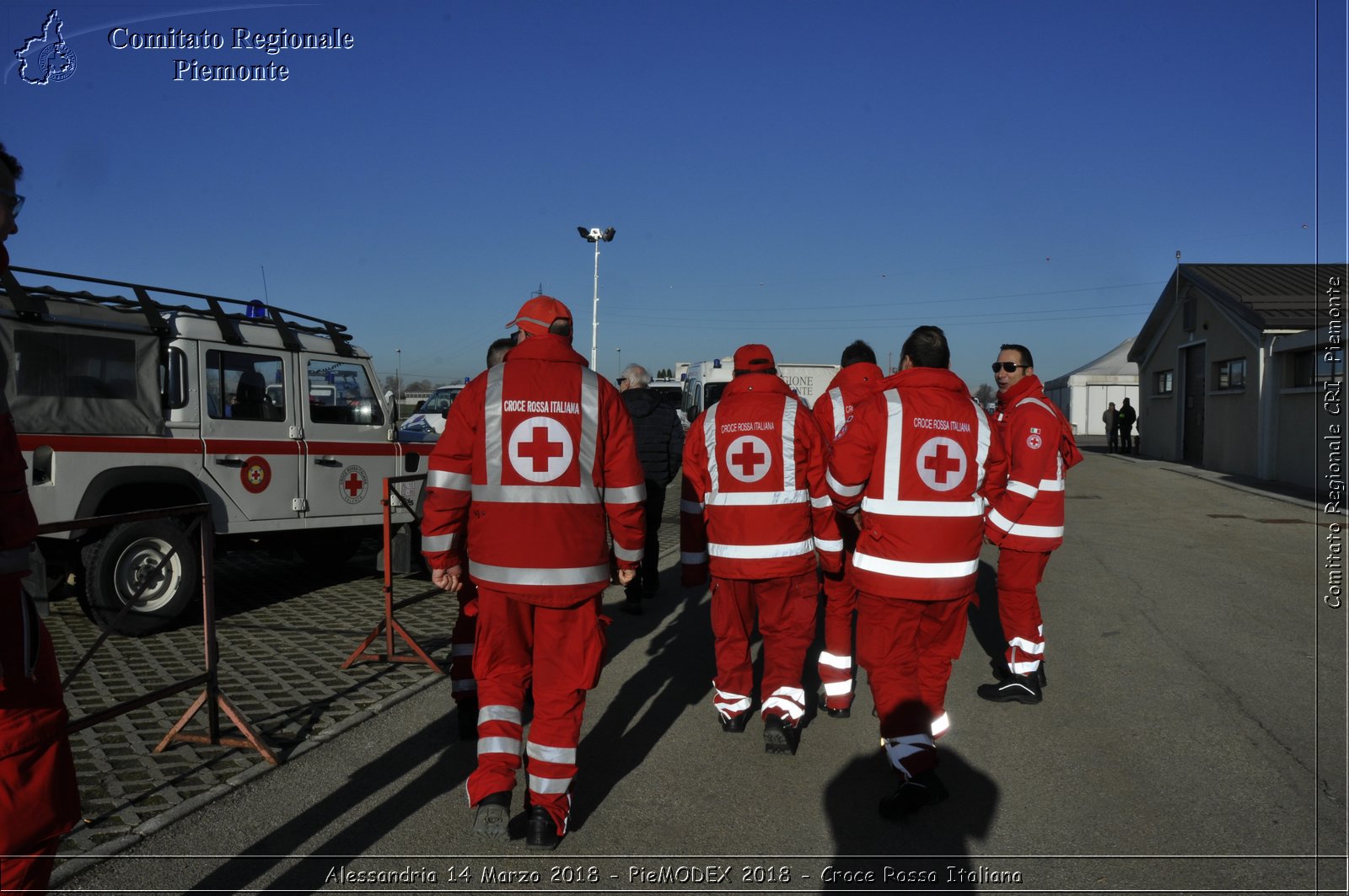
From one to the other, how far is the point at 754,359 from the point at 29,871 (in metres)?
3.91

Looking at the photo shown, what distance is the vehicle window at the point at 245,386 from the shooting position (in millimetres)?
8250

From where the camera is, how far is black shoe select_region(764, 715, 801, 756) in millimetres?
5023

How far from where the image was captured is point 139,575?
7.68 meters

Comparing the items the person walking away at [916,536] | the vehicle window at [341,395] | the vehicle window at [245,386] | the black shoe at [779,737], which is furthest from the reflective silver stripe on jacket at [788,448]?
the vehicle window at [341,395]

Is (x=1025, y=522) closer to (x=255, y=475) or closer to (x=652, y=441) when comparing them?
Result: (x=652, y=441)

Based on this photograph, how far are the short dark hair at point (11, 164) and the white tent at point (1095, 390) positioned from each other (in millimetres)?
49261

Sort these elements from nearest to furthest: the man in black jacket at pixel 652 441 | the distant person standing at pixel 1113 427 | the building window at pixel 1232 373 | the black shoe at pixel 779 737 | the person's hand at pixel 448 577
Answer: the person's hand at pixel 448 577, the black shoe at pixel 779 737, the man in black jacket at pixel 652 441, the building window at pixel 1232 373, the distant person standing at pixel 1113 427

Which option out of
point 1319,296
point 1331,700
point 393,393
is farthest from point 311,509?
point 1319,296

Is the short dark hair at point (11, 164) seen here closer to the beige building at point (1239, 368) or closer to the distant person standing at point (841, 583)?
the distant person standing at point (841, 583)

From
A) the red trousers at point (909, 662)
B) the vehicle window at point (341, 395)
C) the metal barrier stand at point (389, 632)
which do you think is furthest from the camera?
the vehicle window at point (341, 395)

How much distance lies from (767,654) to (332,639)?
385 centimetres

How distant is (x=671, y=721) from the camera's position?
558 centimetres

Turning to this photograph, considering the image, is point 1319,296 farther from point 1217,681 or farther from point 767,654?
point 767,654

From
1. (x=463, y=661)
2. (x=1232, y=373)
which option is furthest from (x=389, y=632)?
(x=1232, y=373)
